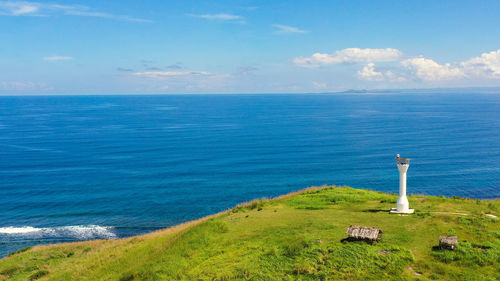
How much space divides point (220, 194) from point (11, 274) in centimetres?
3538

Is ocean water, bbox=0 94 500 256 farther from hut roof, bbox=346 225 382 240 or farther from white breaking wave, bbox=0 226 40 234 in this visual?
hut roof, bbox=346 225 382 240

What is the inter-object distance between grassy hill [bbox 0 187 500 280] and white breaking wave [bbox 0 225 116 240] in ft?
33.9

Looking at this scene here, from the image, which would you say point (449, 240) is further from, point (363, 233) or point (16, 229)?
point (16, 229)

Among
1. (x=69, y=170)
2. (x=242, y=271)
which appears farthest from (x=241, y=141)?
(x=242, y=271)

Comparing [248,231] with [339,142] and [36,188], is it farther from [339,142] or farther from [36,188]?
[339,142]

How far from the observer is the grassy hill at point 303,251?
18359 millimetres

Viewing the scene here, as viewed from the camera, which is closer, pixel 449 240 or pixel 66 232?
pixel 449 240

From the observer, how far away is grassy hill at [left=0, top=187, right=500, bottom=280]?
60.2 ft

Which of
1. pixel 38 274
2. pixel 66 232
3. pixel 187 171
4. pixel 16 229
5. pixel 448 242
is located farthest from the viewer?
pixel 187 171

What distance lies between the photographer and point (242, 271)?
19.2 m

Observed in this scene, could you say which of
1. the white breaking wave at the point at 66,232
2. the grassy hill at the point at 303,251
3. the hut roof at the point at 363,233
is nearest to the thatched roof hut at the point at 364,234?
the hut roof at the point at 363,233

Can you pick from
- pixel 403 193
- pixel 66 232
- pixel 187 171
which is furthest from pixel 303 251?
pixel 187 171

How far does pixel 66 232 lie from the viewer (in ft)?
150

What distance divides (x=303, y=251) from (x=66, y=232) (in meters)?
37.3
